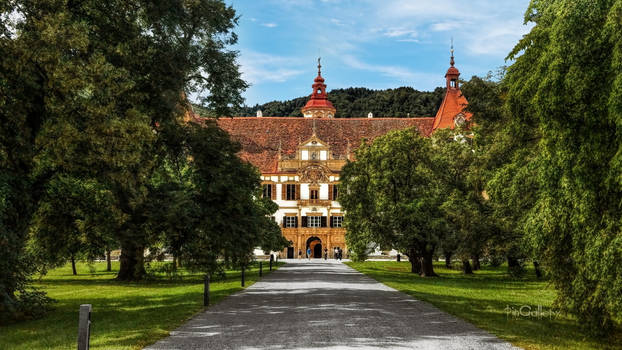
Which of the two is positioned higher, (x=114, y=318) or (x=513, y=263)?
(x=513, y=263)

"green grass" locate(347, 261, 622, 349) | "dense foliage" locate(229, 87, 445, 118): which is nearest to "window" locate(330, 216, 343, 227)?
"green grass" locate(347, 261, 622, 349)

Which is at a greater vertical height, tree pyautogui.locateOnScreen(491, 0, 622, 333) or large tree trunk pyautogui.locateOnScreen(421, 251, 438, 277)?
tree pyautogui.locateOnScreen(491, 0, 622, 333)

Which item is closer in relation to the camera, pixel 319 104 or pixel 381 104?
pixel 319 104

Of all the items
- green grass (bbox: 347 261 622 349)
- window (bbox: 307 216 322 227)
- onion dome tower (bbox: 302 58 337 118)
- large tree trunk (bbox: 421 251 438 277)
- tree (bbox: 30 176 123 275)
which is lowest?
green grass (bbox: 347 261 622 349)

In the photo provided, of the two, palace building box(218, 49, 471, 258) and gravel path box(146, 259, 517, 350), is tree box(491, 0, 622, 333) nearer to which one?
gravel path box(146, 259, 517, 350)

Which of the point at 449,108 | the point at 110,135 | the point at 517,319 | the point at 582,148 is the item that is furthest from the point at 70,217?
the point at 449,108

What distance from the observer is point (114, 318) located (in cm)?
1416

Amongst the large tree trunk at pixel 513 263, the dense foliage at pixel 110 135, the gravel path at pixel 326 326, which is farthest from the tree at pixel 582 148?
the large tree trunk at pixel 513 263

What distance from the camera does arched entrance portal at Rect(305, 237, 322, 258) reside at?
6781 centimetres

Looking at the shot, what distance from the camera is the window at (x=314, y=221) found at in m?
66.6

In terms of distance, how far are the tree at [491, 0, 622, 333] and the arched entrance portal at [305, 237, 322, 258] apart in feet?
186

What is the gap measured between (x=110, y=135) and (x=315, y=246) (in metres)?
55.7

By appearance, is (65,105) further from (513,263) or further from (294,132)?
(294,132)

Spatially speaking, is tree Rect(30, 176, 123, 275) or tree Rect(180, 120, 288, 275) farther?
tree Rect(180, 120, 288, 275)
